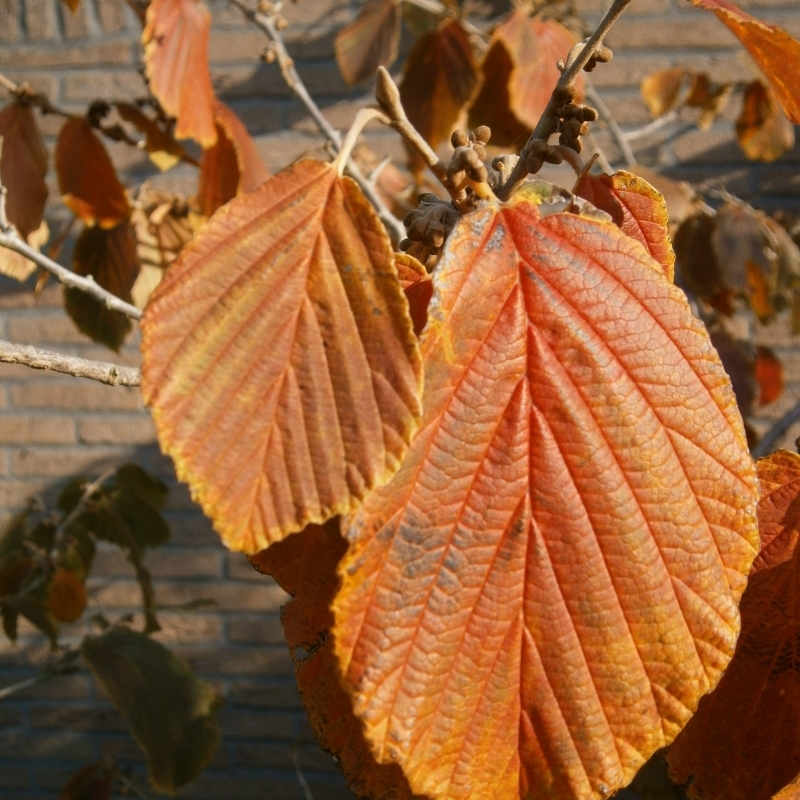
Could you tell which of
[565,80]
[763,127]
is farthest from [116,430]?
[565,80]

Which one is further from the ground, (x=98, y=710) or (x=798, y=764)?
(x=798, y=764)

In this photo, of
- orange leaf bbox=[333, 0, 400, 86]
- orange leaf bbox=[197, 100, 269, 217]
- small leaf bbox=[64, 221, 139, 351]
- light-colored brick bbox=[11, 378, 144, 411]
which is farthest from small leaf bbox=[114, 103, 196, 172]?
light-colored brick bbox=[11, 378, 144, 411]

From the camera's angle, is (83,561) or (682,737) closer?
(682,737)

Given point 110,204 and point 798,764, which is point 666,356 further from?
point 110,204

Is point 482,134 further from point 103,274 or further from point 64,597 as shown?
point 64,597

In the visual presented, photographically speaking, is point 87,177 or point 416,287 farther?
point 87,177

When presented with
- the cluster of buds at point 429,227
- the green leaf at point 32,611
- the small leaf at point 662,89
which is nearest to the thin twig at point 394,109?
the cluster of buds at point 429,227

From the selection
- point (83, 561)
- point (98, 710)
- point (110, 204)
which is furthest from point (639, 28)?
point (98, 710)

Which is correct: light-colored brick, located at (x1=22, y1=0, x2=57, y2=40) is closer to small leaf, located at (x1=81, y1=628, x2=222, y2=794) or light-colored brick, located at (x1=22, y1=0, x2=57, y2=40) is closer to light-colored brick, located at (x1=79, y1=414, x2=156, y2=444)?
light-colored brick, located at (x1=79, y1=414, x2=156, y2=444)
